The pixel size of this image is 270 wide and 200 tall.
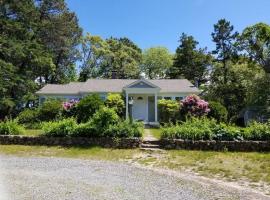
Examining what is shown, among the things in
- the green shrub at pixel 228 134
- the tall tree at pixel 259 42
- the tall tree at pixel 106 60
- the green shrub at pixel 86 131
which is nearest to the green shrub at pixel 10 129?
the green shrub at pixel 86 131

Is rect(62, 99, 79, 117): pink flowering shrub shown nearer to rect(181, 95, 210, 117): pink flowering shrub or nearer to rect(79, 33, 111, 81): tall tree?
rect(181, 95, 210, 117): pink flowering shrub

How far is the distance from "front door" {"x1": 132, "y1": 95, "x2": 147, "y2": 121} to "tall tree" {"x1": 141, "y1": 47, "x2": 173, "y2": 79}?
28.1 meters

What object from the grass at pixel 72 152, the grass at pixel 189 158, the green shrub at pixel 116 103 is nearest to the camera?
the grass at pixel 189 158

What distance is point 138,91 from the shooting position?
97.9 feet

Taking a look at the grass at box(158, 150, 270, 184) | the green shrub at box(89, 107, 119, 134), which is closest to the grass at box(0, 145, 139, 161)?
the green shrub at box(89, 107, 119, 134)

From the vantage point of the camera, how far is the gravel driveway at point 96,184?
881cm

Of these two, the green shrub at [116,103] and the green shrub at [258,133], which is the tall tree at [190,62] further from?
the green shrub at [258,133]

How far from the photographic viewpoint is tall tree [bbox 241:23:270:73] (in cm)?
3033

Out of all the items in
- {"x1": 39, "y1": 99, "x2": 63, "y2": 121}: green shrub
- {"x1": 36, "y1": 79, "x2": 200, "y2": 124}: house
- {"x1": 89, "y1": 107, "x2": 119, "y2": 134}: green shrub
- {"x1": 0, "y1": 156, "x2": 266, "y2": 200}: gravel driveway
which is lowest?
{"x1": 0, "y1": 156, "x2": 266, "y2": 200}: gravel driveway

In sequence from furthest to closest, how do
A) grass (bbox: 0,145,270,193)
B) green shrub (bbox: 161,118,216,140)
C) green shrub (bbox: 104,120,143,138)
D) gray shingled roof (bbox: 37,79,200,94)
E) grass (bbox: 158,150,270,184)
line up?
gray shingled roof (bbox: 37,79,200,94), green shrub (bbox: 104,120,143,138), green shrub (bbox: 161,118,216,140), grass (bbox: 0,145,270,193), grass (bbox: 158,150,270,184)

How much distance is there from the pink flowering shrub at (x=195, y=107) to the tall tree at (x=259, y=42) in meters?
7.35

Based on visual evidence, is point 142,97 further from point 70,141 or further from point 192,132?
point 192,132

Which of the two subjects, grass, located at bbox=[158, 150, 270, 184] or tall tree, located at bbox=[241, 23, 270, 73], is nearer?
grass, located at bbox=[158, 150, 270, 184]

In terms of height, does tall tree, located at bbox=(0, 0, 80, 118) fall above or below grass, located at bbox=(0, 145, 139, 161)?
above
